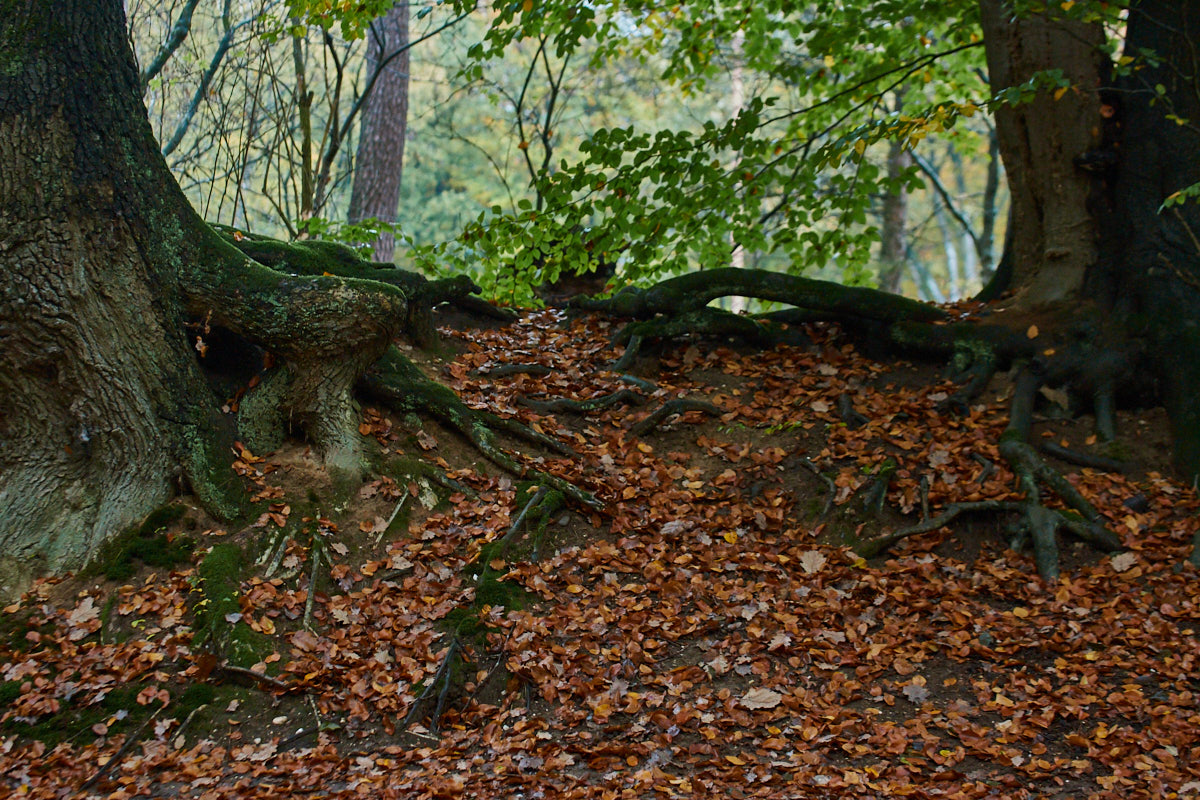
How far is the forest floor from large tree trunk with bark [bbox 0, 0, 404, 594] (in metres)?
0.42

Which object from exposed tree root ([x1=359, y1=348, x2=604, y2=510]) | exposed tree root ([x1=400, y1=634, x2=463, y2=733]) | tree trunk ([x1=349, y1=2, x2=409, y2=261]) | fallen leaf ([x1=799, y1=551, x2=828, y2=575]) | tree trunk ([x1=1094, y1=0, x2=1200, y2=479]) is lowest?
exposed tree root ([x1=400, y1=634, x2=463, y2=733])

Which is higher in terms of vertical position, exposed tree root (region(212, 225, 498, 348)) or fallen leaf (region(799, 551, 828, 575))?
exposed tree root (region(212, 225, 498, 348))

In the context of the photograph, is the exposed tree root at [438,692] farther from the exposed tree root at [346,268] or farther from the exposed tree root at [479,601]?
the exposed tree root at [346,268]

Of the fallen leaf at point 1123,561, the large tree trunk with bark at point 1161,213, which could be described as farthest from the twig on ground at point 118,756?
the large tree trunk with bark at point 1161,213

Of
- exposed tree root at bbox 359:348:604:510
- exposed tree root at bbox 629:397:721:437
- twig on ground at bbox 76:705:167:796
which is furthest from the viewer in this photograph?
exposed tree root at bbox 629:397:721:437

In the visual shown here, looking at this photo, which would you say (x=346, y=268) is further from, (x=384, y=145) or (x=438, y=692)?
(x=384, y=145)

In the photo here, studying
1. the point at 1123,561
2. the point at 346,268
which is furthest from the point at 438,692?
the point at 1123,561

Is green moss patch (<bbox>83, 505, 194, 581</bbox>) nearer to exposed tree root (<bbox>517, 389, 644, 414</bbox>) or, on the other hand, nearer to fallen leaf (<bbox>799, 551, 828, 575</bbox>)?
exposed tree root (<bbox>517, 389, 644, 414</bbox>)

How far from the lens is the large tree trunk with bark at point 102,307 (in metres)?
5.24

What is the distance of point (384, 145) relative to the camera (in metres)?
13.4

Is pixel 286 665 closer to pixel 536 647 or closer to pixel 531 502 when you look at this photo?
pixel 536 647

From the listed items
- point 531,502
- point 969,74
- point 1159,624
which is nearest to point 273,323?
point 531,502

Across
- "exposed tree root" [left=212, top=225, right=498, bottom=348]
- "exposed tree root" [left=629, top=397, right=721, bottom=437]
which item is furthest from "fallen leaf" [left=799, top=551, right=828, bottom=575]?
"exposed tree root" [left=212, top=225, right=498, bottom=348]

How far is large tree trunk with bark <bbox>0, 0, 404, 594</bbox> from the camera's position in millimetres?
5242
